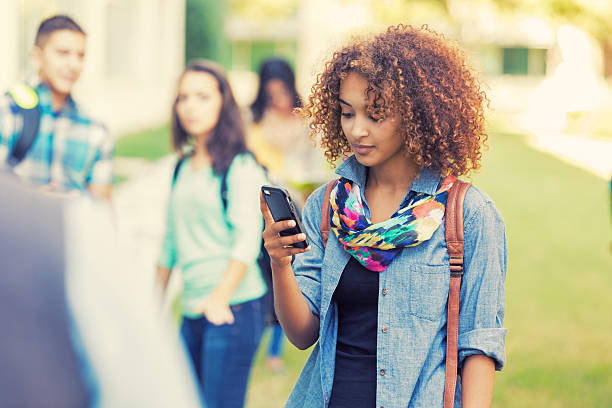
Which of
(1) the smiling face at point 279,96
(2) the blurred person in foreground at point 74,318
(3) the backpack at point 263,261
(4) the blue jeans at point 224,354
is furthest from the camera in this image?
(1) the smiling face at point 279,96

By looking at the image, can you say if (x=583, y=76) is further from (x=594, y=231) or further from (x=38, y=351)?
(x=38, y=351)

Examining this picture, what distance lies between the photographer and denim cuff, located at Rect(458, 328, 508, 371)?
90.0 inches

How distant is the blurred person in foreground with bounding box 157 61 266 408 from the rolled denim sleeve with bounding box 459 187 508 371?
1653 mm

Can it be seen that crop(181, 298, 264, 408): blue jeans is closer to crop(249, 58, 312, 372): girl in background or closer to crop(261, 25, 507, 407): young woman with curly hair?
crop(261, 25, 507, 407): young woman with curly hair

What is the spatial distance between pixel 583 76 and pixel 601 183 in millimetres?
11009

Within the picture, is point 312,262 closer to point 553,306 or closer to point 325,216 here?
point 325,216

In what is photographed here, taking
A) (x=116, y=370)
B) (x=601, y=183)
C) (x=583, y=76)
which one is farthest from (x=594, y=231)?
(x=583, y=76)

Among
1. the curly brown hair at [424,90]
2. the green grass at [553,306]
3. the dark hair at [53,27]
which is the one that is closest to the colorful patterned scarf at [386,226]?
the curly brown hair at [424,90]

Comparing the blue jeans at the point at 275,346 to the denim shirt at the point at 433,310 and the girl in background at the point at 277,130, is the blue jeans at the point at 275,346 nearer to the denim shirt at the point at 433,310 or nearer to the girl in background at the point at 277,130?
the girl in background at the point at 277,130

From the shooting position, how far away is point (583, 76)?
26.7 m

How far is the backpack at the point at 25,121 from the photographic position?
14.0ft

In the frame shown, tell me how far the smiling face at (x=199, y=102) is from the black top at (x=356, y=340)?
195 cm

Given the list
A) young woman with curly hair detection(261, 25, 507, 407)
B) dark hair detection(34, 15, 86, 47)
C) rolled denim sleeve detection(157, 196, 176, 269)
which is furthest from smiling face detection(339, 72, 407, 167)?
dark hair detection(34, 15, 86, 47)

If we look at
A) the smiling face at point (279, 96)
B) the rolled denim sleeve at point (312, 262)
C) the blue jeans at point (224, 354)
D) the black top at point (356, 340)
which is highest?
the smiling face at point (279, 96)
